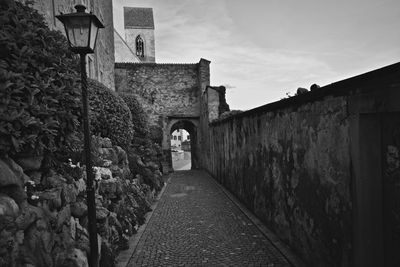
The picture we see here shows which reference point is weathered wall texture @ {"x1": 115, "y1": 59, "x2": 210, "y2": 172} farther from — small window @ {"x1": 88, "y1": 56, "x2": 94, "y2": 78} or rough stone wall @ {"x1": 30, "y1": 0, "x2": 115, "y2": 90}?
small window @ {"x1": 88, "y1": 56, "x2": 94, "y2": 78}

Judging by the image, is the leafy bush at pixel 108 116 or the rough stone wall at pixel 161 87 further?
the rough stone wall at pixel 161 87

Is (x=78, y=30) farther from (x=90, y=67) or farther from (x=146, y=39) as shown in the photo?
(x=146, y=39)

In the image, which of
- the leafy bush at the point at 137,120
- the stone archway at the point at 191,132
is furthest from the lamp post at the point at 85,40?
the stone archway at the point at 191,132

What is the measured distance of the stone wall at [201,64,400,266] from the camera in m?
2.79

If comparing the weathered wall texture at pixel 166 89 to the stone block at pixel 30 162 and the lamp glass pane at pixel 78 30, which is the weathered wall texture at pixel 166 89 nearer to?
the stone block at pixel 30 162

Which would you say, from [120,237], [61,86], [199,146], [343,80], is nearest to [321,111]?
[343,80]

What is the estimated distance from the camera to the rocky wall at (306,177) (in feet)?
10.5

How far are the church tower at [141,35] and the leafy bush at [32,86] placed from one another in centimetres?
5219

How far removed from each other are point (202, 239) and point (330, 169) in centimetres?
310

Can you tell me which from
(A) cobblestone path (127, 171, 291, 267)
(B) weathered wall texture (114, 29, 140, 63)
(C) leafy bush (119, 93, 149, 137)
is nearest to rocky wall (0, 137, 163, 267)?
(A) cobblestone path (127, 171, 291, 267)

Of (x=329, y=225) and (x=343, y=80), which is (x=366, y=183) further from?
(x=343, y=80)

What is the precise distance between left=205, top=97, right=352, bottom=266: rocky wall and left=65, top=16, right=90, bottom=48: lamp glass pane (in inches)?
126

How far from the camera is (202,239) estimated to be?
546 cm

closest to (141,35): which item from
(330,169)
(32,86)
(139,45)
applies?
(139,45)
